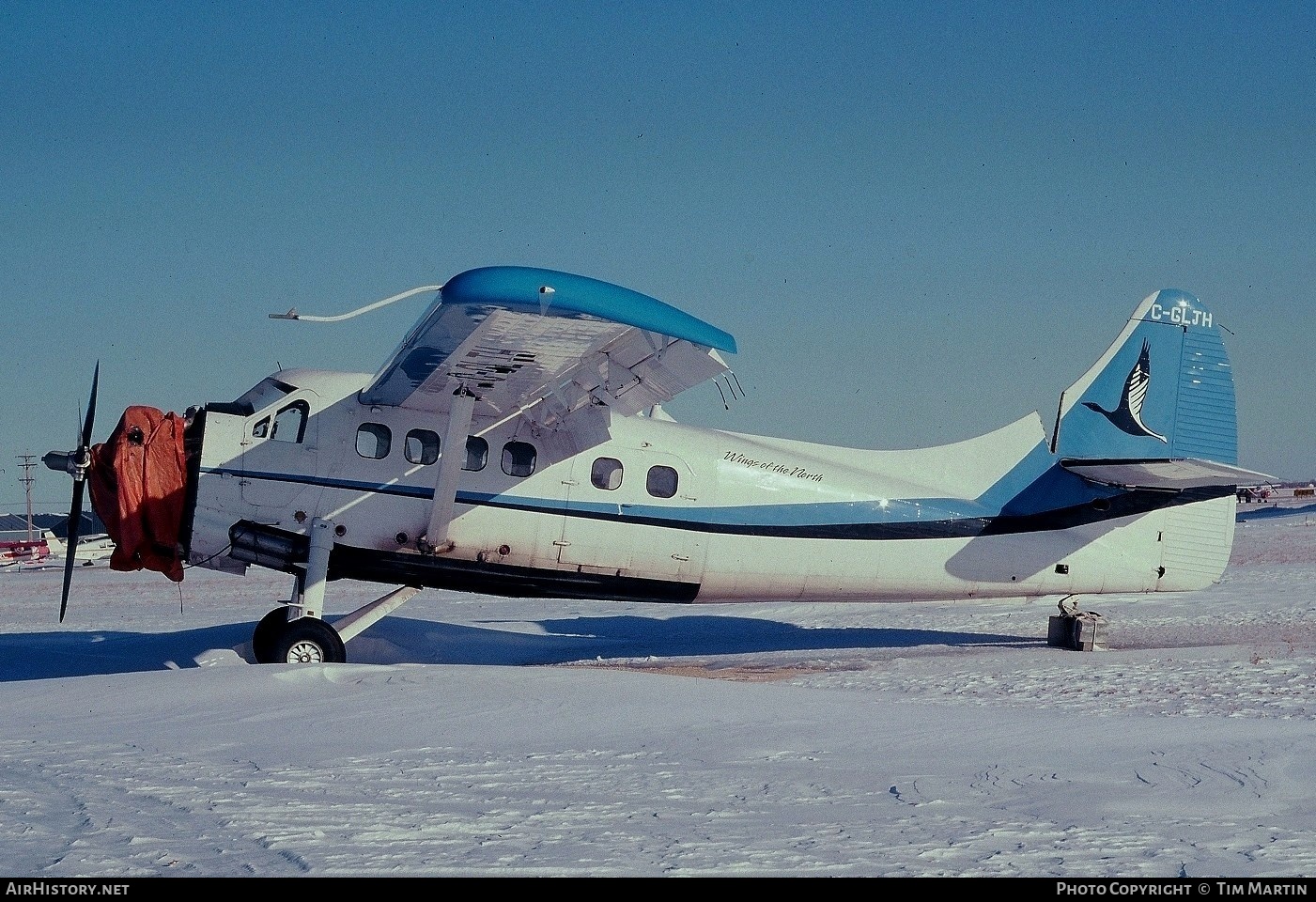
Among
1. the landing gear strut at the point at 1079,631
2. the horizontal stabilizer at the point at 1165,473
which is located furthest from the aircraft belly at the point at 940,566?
the horizontal stabilizer at the point at 1165,473

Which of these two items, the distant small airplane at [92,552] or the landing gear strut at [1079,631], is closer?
the landing gear strut at [1079,631]

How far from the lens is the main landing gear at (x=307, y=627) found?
412 inches

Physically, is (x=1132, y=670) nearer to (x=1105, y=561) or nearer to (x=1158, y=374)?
(x=1105, y=561)

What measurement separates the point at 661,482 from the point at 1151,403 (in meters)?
5.69

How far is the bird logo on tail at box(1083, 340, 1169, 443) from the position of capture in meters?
13.2

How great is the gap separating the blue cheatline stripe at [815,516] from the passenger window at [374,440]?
11.5 inches

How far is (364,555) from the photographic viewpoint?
36.6 ft

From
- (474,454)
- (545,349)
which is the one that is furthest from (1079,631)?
(545,349)

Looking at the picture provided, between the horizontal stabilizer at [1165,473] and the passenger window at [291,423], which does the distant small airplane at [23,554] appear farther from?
the horizontal stabilizer at [1165,473]

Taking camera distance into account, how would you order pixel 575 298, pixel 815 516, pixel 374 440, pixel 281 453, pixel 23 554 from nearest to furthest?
pixel 575 298
pixel 281 453
pixel 374 440
pixel 815 516
pixel 23 554

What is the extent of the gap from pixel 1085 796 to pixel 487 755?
9.40 ft

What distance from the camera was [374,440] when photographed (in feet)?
36.5

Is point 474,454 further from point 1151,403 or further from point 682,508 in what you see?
point 1151,403
